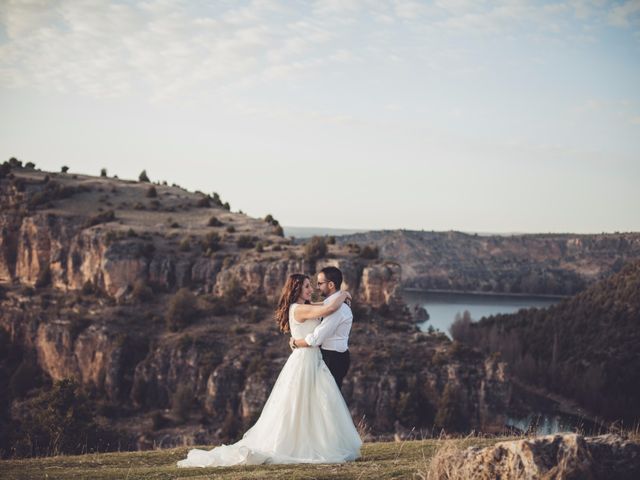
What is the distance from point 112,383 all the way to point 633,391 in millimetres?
44837

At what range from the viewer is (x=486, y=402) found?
4281 centimetres

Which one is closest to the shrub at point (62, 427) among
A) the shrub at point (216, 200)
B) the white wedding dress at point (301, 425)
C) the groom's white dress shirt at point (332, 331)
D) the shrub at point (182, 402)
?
the white wedding dress at point (301, 425)

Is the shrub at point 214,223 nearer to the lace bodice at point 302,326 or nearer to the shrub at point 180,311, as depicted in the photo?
the shrub at point 180,311

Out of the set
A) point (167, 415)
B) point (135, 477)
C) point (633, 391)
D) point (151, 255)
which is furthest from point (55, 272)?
point (135, 477)

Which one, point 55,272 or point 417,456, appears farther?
point 55,272

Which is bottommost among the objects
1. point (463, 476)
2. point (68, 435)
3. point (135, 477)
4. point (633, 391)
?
point (633, 391)

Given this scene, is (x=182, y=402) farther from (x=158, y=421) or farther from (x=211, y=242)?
(x=211, y=242)

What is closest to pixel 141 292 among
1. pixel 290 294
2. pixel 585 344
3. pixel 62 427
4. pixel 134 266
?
pixel 134 266

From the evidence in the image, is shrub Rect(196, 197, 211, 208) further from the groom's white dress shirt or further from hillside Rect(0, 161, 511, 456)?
the groom's white dress shirt

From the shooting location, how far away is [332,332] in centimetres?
793

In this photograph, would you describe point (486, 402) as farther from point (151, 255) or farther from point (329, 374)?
point (329, 374)

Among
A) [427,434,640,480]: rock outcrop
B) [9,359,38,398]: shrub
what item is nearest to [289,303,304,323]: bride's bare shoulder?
[427,434,640,480]: rock outcrop

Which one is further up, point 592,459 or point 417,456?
point 592,459

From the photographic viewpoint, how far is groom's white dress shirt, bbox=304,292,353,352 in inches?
307
